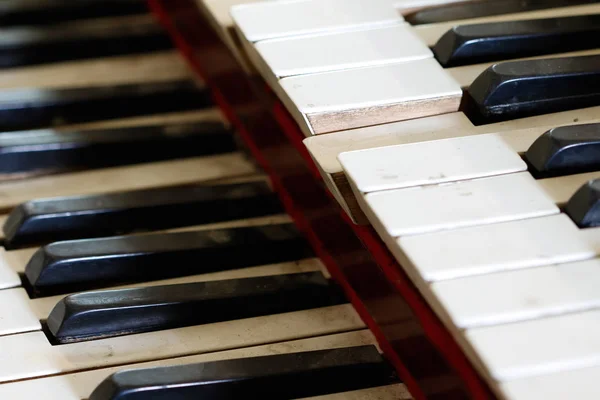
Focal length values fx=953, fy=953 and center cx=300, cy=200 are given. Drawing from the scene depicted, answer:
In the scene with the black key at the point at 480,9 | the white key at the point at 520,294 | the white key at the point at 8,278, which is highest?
the black key at the point at 480,9

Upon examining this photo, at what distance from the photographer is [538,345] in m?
0.81

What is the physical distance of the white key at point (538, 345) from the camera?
792mm

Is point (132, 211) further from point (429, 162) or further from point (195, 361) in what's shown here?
point (429, 162)

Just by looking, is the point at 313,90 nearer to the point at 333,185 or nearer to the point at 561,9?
the point at 333,185

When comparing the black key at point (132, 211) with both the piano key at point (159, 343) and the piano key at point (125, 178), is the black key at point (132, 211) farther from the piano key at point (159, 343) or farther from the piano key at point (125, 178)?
the piano key at point (159, 343)

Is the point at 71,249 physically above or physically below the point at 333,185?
below

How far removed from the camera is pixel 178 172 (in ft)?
4.62

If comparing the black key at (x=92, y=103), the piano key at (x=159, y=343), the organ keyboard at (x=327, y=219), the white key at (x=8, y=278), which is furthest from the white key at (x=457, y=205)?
the black key at (x=92, y=103)

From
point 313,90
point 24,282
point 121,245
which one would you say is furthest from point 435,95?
point 24,282

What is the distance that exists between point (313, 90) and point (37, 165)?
19.8 inches

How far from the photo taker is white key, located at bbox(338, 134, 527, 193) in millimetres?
965

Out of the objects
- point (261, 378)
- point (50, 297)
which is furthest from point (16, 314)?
point (261, 378)

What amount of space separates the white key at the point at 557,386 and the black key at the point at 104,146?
78 cm

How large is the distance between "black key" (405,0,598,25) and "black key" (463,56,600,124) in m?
0.17
